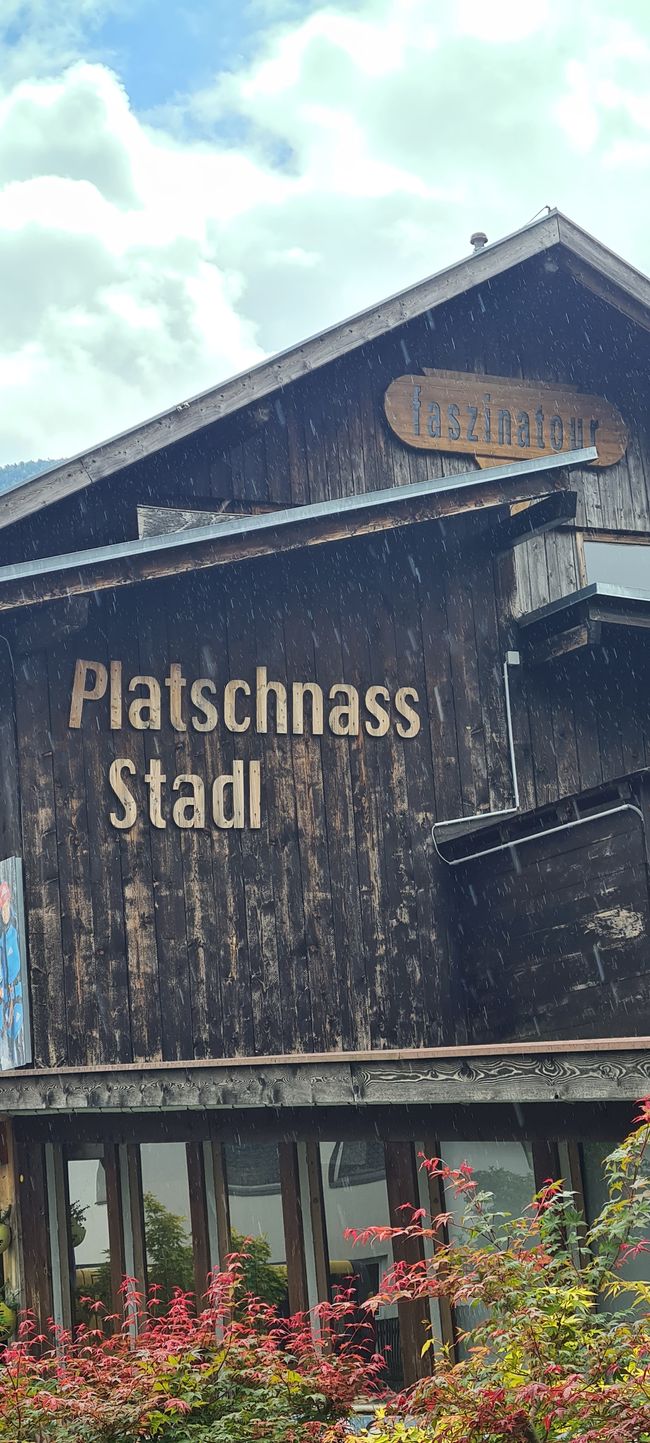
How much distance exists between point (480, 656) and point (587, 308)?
351 cm

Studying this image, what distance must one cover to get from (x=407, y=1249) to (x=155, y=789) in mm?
4357

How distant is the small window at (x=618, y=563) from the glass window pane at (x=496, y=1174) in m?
6.74

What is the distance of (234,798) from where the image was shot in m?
12.1

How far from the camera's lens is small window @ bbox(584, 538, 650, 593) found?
572 inches

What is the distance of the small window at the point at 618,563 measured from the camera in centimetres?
1454

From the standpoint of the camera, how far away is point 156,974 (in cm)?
1162

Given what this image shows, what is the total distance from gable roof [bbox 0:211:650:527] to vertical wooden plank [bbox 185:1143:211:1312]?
4196 mm

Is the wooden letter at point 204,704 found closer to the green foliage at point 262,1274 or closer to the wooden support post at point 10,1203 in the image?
the wooden support post at point 10,1203

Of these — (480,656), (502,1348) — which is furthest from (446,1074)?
(480,656)

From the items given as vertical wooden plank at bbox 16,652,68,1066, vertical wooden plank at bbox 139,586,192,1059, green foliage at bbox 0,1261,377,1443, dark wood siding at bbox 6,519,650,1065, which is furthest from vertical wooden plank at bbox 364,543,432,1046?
green foliage at bbox 0,1261,377,1443

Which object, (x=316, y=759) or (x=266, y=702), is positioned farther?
(x=316, y=759)

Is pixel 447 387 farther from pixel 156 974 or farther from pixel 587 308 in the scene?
pixel 156 974

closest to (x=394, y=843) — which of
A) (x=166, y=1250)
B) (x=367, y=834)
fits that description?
(x=367, y=834)

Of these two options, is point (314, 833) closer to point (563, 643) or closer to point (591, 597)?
point (563, 643)
